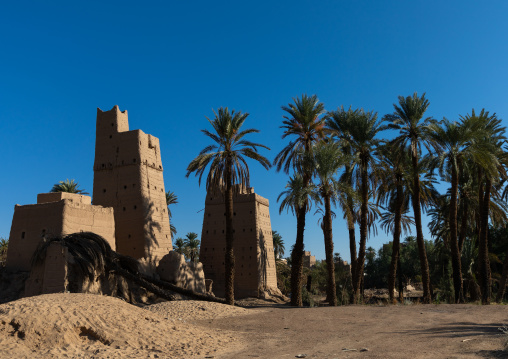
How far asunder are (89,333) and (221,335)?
11.8 ft

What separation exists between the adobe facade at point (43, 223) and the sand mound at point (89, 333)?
10.7m

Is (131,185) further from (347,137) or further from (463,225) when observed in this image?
(463,225)

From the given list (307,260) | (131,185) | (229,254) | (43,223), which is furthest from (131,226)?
(307,260)

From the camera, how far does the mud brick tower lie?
3136cm

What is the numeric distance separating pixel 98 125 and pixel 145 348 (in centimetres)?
2137

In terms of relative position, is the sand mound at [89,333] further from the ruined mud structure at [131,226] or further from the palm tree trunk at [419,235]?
the palm tree trunk at [419,235]

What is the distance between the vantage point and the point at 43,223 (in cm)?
2234

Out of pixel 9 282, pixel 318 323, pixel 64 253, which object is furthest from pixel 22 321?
pixel 9 282

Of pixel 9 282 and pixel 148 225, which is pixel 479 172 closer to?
pixel 148 225

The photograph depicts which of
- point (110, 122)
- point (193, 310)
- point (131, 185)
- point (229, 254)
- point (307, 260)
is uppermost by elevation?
point (110, 122)

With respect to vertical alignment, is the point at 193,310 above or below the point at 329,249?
below

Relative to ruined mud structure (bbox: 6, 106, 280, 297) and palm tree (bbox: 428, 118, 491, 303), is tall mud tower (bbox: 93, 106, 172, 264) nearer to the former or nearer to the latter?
ruined mud structure (bbox: 6, 106, 280, 297)

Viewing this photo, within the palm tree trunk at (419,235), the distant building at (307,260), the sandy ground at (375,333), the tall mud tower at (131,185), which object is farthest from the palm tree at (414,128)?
the distant building at (307,260)

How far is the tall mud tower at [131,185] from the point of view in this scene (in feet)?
85.0
